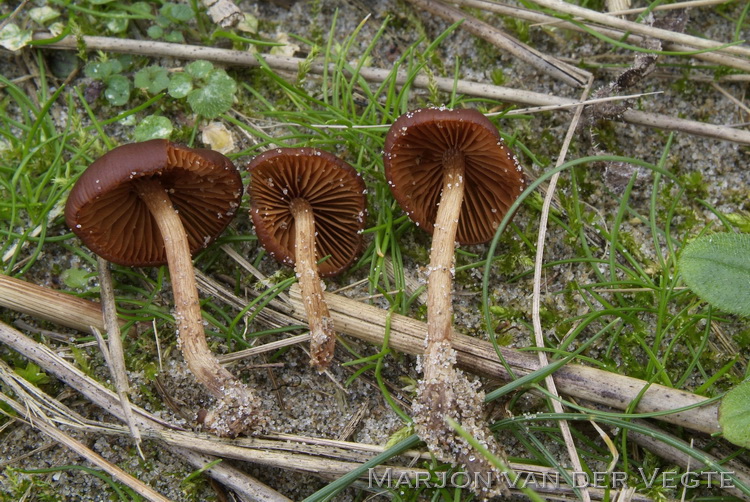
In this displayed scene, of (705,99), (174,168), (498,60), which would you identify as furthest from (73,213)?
(705,99)

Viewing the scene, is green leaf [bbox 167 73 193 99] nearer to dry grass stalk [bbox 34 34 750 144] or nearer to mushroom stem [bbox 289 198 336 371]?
dry grass stalk [bbox 34 34 750 144]

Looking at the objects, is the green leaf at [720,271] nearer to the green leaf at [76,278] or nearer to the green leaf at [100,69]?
the green leaf at [76,278]

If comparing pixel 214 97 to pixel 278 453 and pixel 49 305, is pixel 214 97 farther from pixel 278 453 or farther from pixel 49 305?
pixel 278 453

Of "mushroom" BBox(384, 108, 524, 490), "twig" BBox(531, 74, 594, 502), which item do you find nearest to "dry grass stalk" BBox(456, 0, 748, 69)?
"twig" BBox(531, 74, 594, 502)

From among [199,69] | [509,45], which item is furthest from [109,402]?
[509,45]

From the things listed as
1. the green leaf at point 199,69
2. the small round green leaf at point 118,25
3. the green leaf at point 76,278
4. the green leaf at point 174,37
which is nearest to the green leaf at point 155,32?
the green leaf at point 174,37

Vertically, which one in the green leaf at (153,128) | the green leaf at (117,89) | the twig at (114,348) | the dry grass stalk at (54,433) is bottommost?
the dry grass stalk at (54,433)
